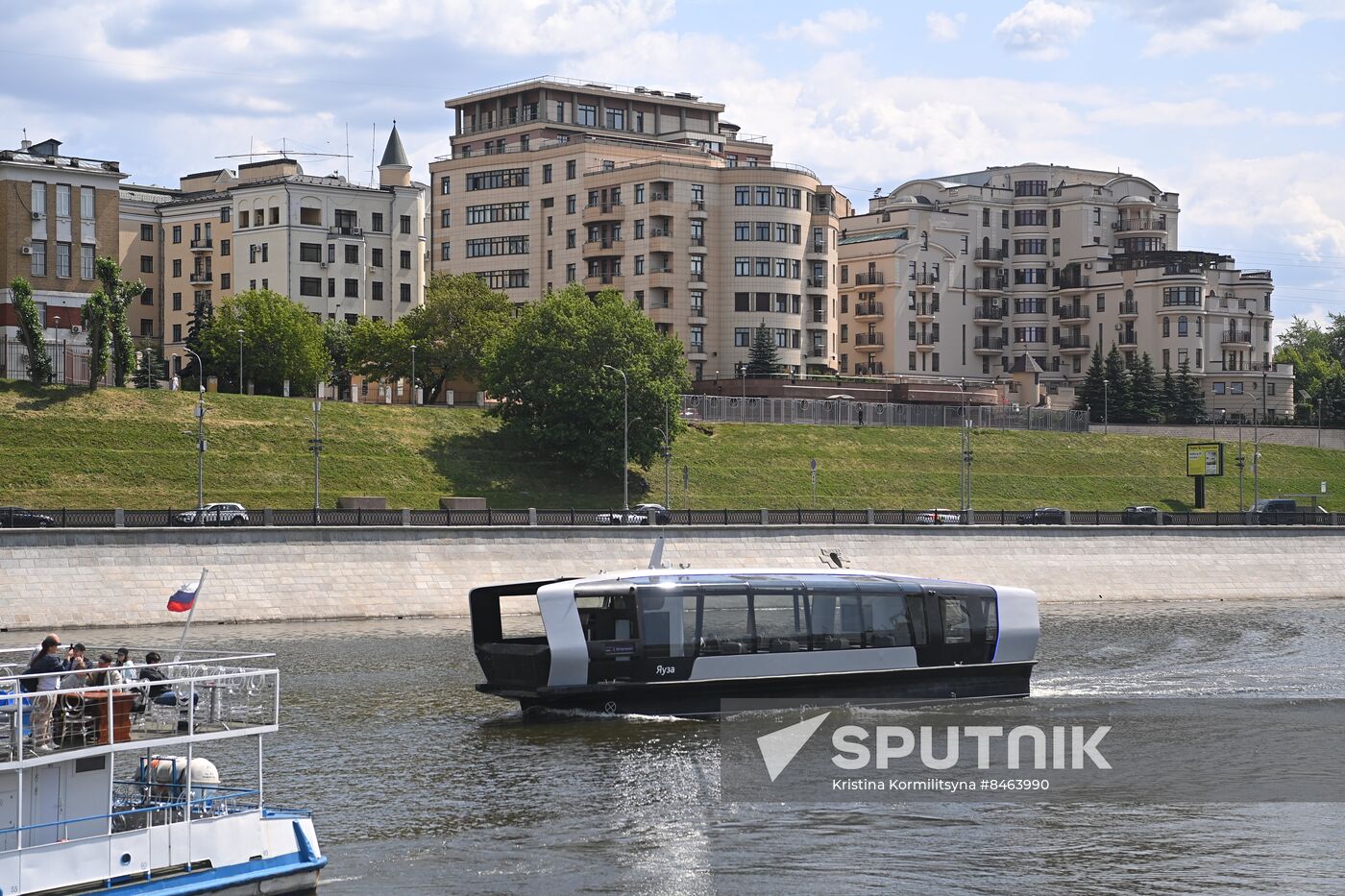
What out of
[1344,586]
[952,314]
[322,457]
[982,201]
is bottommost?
[1344,586]

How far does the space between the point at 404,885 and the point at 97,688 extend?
5.62m

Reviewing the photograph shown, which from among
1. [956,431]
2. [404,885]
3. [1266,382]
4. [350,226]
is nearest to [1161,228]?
[1266,382]

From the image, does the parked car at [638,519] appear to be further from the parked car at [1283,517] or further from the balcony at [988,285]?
the balcony at [988,285]

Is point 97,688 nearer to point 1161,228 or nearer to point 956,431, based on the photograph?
point 956,431

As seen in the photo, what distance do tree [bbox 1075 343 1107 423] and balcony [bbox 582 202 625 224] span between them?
1663 inches

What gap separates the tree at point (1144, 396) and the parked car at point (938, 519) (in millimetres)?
59474

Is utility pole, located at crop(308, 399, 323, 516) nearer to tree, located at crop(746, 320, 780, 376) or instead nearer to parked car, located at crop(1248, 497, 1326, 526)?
tree, located at crop(746, 320, 780, 376)

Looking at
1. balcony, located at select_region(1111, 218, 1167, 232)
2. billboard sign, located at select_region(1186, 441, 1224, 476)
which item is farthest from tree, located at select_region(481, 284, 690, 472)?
balcony, located at select_region(1111, 218, 1167, 232)

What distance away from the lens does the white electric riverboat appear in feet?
73.3

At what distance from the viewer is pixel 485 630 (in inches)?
1608

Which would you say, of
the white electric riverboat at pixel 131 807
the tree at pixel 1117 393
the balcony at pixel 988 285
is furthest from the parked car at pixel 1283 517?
the white electric riverboat at pixel 131 807

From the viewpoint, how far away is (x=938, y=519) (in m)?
84.1

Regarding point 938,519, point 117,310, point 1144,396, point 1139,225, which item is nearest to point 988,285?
point 1139,225

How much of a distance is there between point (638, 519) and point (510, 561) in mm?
10162
